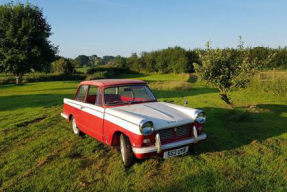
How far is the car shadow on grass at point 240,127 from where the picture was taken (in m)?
5.20

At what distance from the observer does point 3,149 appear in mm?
5262

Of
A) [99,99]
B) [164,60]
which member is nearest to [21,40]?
[99,99]

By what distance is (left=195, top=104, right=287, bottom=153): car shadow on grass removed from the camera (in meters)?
5.20

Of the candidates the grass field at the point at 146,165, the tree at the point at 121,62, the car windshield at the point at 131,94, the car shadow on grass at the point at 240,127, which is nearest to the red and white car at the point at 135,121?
the car windshield at the point at 131,94

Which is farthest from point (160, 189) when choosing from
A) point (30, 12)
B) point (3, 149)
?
point (30, 12)

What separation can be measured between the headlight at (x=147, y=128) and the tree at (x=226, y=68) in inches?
204

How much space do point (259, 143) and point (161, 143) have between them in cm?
284

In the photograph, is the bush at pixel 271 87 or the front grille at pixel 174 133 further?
the bush at pixel 271 87

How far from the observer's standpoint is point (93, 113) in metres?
5.00

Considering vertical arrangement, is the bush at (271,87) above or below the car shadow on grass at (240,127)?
above

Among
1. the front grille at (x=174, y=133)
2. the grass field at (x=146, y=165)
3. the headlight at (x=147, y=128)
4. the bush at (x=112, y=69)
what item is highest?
the bush at (x=112, y=69)

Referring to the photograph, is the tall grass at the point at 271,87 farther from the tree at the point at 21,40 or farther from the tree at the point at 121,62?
the tree at the point at 121,62

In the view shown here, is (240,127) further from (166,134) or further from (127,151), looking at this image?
(127,151)

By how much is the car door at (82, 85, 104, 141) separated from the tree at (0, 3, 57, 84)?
70.7 ft
